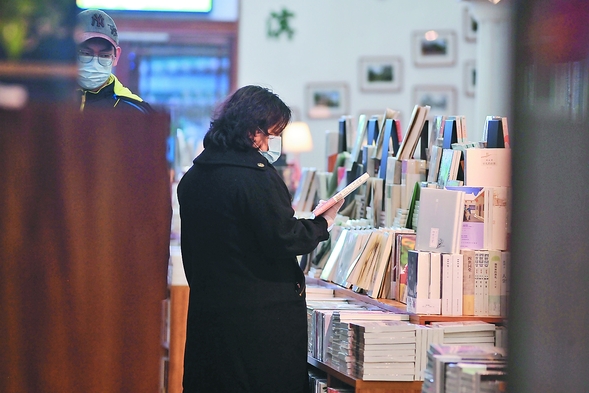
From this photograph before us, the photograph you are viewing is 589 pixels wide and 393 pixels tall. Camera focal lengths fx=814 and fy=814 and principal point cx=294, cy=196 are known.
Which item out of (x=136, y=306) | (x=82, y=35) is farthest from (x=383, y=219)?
(x=136, y=306)

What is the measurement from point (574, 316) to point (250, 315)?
5.06ft

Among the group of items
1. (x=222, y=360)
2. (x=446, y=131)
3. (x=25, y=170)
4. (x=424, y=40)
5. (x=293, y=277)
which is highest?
(x=424, y=40)

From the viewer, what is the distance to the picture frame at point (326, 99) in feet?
31.8

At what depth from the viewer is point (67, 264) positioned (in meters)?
1.29

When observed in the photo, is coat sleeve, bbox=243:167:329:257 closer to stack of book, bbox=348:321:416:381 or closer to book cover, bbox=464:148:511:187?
stack of book, bbox=348:321:416:381

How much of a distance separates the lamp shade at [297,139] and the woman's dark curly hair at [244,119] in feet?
21.9

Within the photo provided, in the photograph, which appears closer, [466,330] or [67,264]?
[67,264]

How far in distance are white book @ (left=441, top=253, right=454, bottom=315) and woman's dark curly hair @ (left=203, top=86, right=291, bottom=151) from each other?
2.59 ft

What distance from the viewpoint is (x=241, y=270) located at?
95.0 inches

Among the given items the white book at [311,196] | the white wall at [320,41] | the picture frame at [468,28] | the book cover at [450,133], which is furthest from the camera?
the picture frame at [468,28]

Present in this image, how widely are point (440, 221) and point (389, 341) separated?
478mm

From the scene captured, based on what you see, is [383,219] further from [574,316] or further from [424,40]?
[424,40]

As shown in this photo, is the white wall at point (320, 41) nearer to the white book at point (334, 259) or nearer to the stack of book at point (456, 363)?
the white book at point (334, 259)

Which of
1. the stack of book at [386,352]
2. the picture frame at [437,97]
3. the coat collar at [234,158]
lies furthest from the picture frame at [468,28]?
the coat collar at [234,158]
